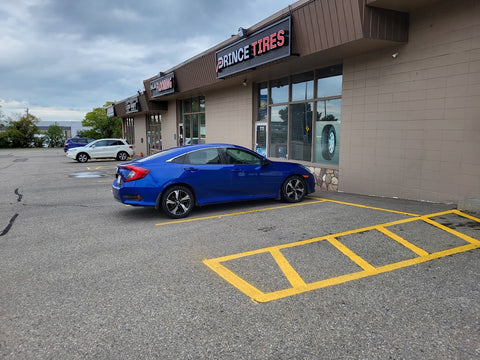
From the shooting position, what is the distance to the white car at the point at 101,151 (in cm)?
2323

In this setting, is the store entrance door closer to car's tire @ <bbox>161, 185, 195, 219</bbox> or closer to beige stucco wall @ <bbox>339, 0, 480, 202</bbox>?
beige stucco wall @ <bbox>339, 0, 480, 202</bbox>

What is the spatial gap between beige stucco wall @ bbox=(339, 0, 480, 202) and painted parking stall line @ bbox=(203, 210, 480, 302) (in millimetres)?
1720

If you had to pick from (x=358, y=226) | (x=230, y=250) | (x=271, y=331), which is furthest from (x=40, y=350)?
(x=358, y=226)

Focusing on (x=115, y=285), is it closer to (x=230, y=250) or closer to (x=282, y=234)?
(x=230, y=250)

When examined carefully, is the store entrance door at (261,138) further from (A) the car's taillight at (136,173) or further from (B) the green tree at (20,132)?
(B) the green tree at (20,132)

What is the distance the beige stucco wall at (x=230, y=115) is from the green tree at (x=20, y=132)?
45781 millimetres

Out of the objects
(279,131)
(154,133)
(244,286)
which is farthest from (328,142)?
(154,133)

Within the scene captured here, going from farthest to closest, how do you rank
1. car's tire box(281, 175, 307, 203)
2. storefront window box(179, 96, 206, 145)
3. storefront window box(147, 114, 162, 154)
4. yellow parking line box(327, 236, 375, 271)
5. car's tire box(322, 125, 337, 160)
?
storefront window box(147, 114, 162, 154) → storefront window box(179, 96, 206, 145) → car's tire box(322, 125, 337, 160) → car's tire box(281, 175, 307, 203) → yellow parking line box(327, 236, 375, 271)

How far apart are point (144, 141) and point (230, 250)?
25735 millimetres

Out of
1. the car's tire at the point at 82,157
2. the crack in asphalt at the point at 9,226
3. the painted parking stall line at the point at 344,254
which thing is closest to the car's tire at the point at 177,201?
the painted parking stall line at the point at 344,254

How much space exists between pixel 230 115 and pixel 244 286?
12.4 meters

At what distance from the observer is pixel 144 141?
95.8 ft

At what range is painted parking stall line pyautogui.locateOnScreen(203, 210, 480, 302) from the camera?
380 centimetres

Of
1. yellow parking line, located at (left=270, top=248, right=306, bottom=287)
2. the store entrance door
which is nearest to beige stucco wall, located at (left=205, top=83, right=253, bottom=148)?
the store entrance door
